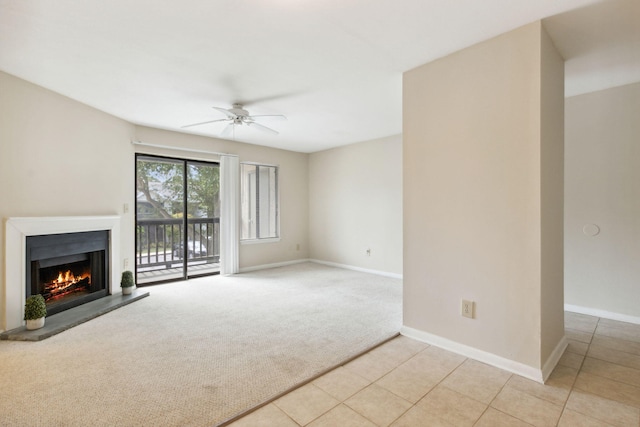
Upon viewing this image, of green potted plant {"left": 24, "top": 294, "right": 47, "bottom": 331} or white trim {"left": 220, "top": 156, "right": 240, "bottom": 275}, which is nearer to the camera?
green potted plant {"left": 24, "top": 294, "right": 47, "bottom": 331}

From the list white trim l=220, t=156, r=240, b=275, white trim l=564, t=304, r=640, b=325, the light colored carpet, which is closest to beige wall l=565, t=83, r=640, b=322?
white trim l=564, t=304, r=640, b=325

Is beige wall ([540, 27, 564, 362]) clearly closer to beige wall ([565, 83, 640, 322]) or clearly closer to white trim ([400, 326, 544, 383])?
white trim ([400, 326, 544, 383])

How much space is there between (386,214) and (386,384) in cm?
352

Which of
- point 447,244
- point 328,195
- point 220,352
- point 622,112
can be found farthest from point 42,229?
point 622,112

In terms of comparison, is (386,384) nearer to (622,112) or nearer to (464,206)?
(464,206)

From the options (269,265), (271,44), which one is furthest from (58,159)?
(269,265)

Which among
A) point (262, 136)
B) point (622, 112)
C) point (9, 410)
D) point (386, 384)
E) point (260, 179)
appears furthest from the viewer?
point (260, 179)

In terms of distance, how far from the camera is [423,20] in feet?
6.42

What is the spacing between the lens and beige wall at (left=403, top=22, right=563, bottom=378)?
6.60 ft

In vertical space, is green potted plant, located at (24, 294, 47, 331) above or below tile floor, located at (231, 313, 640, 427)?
above

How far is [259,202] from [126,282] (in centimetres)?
277

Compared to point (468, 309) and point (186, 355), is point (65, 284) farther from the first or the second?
point (468, 309)

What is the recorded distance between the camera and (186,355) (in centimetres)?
236

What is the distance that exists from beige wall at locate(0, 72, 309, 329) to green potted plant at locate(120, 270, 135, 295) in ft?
1.25
